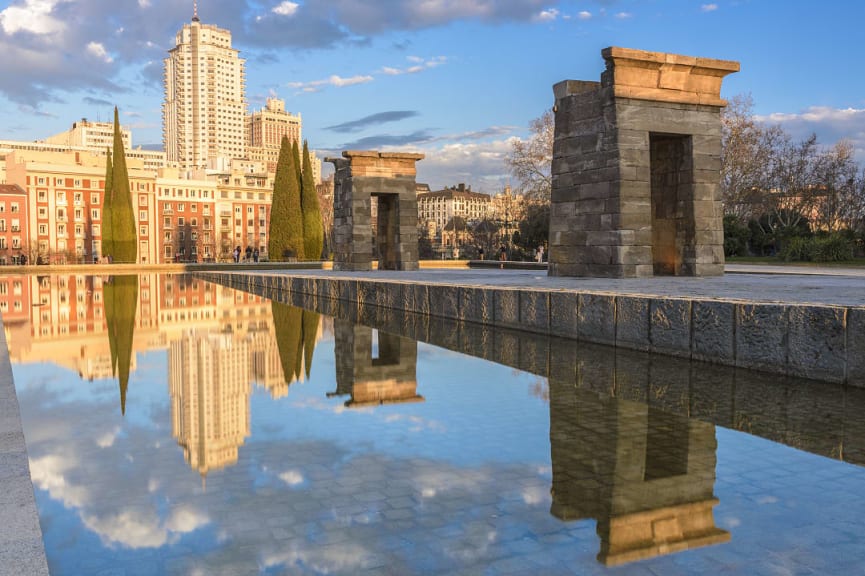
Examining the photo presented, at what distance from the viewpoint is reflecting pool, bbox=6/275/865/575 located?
3.47 m

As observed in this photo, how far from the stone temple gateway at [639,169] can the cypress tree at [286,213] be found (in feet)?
130

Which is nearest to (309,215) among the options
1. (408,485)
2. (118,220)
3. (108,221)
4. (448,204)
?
(118,220)

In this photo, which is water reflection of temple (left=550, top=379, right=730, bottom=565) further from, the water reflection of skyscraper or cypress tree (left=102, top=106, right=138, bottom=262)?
cypress tree (left=102, top=106, right=138, bottom=262)

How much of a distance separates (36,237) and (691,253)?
289 ft

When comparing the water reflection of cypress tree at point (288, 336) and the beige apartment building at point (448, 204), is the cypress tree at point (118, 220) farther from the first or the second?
the beige apartment building at point (448, 204)

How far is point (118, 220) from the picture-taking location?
61.2m

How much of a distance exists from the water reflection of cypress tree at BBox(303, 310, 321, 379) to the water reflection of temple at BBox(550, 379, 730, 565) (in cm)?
369

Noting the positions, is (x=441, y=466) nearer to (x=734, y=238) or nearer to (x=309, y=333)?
(x=309, y=333)

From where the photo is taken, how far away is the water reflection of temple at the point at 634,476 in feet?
12.1

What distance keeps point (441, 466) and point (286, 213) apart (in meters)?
51.2

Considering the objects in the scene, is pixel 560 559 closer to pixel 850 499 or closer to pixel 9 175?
pixel 850 499

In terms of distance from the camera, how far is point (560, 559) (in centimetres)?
336

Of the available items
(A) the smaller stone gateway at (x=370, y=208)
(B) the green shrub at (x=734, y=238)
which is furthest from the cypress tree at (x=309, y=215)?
(B) the green shrub at (x=734, y=238)

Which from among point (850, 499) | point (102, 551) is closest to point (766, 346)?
point (850, 499)
